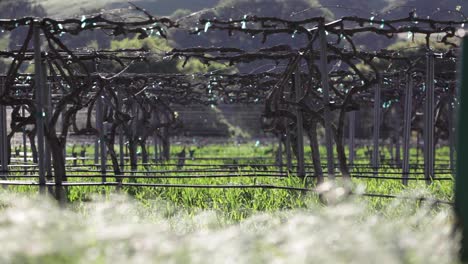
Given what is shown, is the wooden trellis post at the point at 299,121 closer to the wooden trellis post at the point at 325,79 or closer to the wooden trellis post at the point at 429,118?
the wooden trellis post at the point at 325,79

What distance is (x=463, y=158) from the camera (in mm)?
4793

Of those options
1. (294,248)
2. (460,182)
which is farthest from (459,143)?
(294,248)

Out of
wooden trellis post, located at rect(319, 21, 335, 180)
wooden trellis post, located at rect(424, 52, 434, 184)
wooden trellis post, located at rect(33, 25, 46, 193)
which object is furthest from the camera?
wooden trellis post, located at rect(424, 52, 434, 184)

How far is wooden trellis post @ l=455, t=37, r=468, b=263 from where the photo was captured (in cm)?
475

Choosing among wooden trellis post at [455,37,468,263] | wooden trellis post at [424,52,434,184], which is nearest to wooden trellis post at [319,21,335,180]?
wooden trellis post at [424,52,434,184]

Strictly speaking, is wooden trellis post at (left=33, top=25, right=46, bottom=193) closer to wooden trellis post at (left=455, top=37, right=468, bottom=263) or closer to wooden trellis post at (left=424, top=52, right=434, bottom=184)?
wooden trellis post at (left=455, top=37, right=468, bottom=263)

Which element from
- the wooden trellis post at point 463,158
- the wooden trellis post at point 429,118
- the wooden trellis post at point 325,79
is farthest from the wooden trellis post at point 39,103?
the wooden trellis post at point 429,118

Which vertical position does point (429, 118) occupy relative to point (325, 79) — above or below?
below

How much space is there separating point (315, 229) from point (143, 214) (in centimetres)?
306

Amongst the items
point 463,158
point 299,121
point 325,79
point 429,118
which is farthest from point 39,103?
point 429,118

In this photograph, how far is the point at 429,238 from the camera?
3883 mm

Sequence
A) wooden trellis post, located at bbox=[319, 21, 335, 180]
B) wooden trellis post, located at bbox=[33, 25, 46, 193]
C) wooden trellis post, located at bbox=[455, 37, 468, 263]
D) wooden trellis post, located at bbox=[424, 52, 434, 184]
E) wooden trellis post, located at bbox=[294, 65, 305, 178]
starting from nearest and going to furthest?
wooden trellis post, located at bbox=[455, 37, 468, 263] < wooden trellis post, located at bbox=[33, 25, 46, 193] < wooden trellis post, located at bbox=[319, 21, 335, 180] < wooden trellis post, located at bbox=[294, 65, 305, 178] < wooden trellis post, located at bbox=[424, 52, 434, 184]

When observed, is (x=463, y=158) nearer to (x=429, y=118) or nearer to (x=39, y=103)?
A: (x=39, y=103)

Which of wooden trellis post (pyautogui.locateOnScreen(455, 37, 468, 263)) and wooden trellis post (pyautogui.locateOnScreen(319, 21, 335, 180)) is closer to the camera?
wooden trellis post (pyautogui.locateOnScreen(455, 37, 468, 263))
